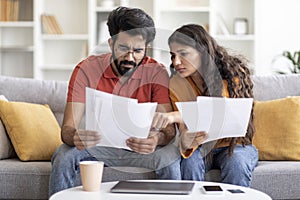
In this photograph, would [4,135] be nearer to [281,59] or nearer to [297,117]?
[297,117]

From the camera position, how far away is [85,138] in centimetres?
227

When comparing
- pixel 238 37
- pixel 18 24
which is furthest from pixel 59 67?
pixel 238 37

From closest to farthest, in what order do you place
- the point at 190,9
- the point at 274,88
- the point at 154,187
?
1. the point at 154,187
2. the point at 274,88
3. the point at 190,9

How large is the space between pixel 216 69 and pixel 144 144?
21.4 inches

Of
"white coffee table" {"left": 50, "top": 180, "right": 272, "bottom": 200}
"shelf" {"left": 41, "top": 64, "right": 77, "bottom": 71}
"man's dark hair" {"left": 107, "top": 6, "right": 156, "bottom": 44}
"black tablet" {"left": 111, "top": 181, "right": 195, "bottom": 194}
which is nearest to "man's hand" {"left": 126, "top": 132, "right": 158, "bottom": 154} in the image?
"black tablet" {"left": 111, "top": 181, "right": 195, "bottom": 194}

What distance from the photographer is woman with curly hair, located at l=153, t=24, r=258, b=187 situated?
2443mm

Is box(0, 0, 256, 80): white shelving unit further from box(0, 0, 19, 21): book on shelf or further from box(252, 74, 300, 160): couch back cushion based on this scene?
box(252, 74, 300, 160): couch back cushion

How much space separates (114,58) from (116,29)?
0.13m

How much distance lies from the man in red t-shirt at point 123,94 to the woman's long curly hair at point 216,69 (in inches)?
5.8

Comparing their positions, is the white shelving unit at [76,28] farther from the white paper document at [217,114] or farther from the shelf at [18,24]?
the white paper document at [217,114]

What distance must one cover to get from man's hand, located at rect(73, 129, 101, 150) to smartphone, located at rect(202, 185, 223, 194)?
1.61 ft

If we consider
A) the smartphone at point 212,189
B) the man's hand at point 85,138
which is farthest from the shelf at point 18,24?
the smartphone at point 212,189

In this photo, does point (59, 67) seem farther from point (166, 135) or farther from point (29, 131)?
point (166, 135)

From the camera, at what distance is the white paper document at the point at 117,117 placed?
6.89ft
